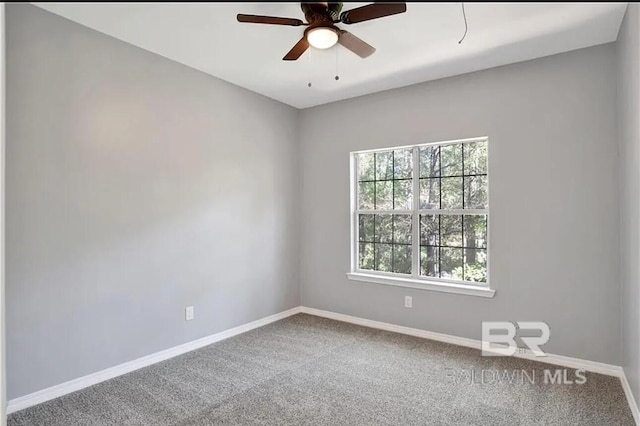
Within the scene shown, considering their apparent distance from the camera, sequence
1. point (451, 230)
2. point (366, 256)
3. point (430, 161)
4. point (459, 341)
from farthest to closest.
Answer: point (366, 256) < point (430, 161) < point (451, 230) < point (459, 341)

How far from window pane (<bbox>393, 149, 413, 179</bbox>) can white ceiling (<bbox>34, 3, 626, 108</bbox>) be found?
759mm

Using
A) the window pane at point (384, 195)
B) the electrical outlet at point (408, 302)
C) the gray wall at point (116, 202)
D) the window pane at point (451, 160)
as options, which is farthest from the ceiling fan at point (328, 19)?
the electrical outlet at point (408, 302)

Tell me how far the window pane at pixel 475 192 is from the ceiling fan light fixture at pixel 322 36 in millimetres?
2009

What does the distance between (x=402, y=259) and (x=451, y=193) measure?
35.4 inches

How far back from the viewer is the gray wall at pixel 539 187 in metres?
2.95

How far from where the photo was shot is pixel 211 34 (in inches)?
112

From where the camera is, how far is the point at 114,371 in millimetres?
2895

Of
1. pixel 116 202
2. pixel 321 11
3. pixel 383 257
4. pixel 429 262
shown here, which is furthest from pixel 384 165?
pixel 116 202

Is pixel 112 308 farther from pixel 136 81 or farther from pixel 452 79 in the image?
pixel 452 79

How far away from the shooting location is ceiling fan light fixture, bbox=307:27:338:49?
234 cm

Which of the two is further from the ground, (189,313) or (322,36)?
(322,36)

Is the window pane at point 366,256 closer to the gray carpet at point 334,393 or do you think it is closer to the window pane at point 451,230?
the window pane at point 451,230

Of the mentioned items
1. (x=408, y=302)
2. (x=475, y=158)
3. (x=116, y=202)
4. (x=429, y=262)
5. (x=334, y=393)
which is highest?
(x=475, y=158)

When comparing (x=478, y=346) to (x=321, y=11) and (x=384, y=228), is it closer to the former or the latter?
(x=384, y=228)
